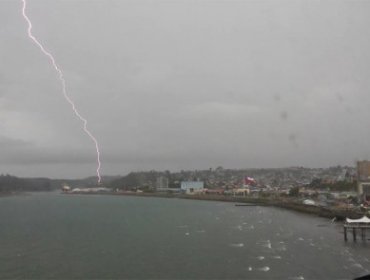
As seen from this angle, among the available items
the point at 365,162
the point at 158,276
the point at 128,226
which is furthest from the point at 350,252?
the point at 365,162

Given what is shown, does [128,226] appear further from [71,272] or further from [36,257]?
[71,272]

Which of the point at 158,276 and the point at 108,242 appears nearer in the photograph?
the point at 158,276

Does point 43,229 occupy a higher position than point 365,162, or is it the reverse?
point 365,162

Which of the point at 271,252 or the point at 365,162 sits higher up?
the point at 365,162

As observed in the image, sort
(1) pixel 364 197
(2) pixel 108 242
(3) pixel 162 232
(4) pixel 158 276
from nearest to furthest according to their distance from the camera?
(4) pixel 158 276, (2) pixel 108 242, (3) pixel 162 232, (1) pixel 364 197

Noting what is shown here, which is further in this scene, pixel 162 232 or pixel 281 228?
pixel 281 228

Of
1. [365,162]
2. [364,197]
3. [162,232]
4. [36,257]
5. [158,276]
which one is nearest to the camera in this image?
[158,276]

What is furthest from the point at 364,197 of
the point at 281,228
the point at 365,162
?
the point at 281,228

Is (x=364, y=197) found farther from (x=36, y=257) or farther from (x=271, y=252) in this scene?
(x=36, y=257)

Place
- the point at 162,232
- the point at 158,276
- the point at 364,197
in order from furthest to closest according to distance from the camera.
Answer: the point at 364,197 → the point at 162,232 → the point at 158,276
